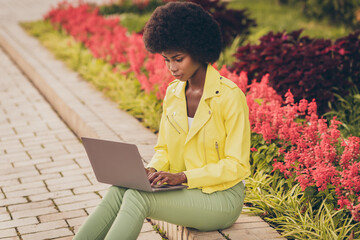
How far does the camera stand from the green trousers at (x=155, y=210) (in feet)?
9.29

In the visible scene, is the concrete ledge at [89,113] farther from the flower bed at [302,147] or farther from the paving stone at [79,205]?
the paving stone at [79,205]

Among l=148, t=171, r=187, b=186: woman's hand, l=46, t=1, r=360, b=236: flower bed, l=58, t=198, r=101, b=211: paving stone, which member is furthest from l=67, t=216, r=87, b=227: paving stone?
l=46, t=1, r=360, b=236: flower bed

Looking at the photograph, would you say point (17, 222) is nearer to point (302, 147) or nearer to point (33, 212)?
point (33, 212)

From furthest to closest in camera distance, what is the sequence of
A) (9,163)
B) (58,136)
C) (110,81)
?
(110,81) → (58,136) → (9,163)

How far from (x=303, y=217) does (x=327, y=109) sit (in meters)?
2.24

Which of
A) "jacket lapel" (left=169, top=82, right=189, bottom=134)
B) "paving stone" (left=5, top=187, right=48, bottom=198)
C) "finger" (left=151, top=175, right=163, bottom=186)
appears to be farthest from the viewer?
"paving stone" (left=5, top=187, right=48, bottom=198)

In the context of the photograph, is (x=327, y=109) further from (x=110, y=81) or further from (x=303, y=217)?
(x=110, y=81)

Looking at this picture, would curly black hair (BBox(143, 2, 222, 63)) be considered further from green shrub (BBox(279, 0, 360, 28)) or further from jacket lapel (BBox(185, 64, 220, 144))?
green shrub (BBox(279, 0, 360, 28))

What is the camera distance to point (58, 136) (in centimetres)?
594

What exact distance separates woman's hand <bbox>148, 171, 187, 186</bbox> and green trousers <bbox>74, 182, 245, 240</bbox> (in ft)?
0.19

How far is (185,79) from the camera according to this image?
3.16 meters

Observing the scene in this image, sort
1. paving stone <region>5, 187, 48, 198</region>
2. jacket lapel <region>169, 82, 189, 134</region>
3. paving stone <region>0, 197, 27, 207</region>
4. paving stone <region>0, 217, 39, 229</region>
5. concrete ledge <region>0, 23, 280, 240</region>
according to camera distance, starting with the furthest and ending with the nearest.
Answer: paving stone <region>5, 187, 48, 198</region> → paving stone <region>0, 197, 27, 207</region> → paving stone <region>0, 217, 39, 229</region> → concrete ledge <region>0, 23, 280, 240</region> → jacket lapel <region>169, 82, 189, 134</region>

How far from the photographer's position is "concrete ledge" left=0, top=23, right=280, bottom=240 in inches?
130

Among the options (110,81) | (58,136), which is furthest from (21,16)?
(58,136)
